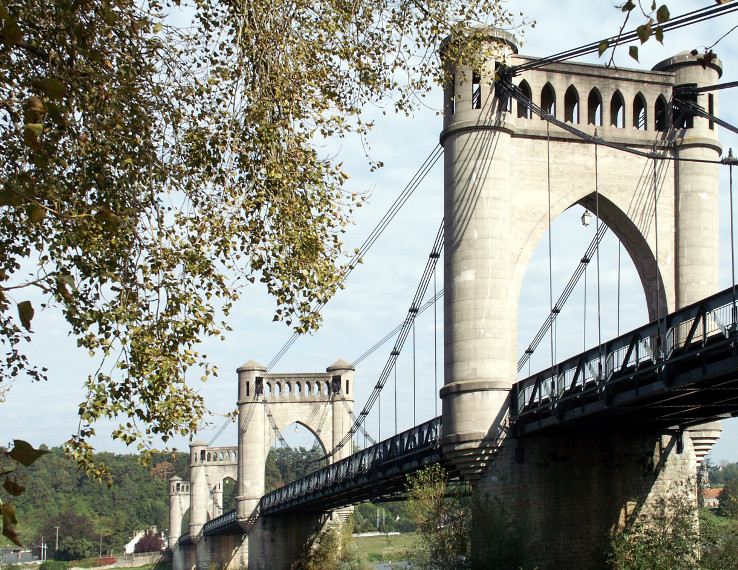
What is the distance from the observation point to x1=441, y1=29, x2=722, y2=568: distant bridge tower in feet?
76.0

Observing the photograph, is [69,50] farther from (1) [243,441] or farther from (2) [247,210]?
(1) [243,441]

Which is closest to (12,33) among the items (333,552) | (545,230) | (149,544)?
(545,230)

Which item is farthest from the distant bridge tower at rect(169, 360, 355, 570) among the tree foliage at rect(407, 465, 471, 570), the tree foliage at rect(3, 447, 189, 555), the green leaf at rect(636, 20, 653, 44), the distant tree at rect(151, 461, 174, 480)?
the distant tree at rect(151, 461, 174, 480)

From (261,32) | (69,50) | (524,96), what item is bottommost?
(69,50)

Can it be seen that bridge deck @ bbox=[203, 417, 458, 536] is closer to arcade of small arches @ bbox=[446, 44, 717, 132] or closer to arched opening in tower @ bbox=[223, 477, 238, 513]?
arcade of small arches @ bbox=[446, 44, 717, 132]

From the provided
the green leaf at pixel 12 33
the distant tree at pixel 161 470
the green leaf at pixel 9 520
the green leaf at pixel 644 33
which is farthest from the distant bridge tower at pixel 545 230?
the distant tree at pixel 161 470

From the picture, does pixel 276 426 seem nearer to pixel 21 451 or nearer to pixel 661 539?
pixel 661 539

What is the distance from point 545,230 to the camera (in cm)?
2534

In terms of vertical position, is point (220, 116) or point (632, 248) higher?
point (632, 248)

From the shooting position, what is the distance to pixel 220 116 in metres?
11.8

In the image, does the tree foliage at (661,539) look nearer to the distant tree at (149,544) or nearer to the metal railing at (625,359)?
the metal railing at (625,359)

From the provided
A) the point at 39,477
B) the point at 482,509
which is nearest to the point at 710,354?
the point at 482,509

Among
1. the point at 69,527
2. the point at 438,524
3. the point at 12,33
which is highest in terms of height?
the point at 12,33

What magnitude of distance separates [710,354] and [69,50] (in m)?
11.2
